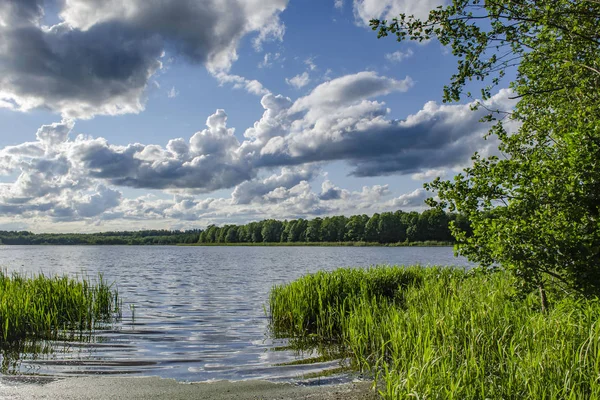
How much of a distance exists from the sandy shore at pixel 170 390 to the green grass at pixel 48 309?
3.75 metres

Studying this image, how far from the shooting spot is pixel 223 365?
371 inches

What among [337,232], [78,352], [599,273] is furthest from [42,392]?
[337,232]

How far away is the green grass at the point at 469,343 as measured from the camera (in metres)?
5.23

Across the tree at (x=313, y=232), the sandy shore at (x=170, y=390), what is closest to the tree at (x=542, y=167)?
the sandy shore at (x=170, y=390)

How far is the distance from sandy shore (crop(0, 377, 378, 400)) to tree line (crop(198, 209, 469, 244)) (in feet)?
286

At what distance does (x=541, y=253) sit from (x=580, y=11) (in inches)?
203

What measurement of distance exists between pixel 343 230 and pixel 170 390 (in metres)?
120

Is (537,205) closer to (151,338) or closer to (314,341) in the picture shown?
(314,341)

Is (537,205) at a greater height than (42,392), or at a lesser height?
greater

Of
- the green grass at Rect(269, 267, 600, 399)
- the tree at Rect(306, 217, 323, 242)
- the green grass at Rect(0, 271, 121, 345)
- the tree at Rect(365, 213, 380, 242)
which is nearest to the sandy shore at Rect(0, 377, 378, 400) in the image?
the green grass at Rect(269, 267, 600, 399)

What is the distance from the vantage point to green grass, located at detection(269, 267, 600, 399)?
5.23 meters

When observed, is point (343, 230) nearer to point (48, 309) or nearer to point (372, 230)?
point (372, 230)

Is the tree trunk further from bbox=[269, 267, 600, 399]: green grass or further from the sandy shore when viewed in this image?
the sandy shore

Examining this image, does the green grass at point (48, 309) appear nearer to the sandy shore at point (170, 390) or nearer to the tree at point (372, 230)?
the sandy shore at point (170, 390)
